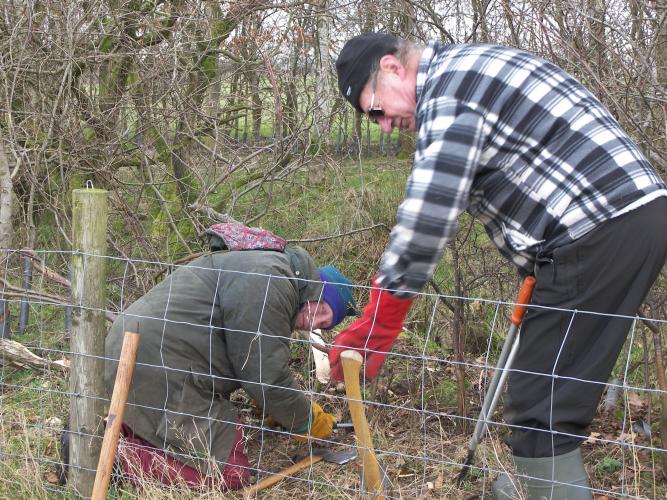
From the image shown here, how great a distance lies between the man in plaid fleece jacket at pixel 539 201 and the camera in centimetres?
260

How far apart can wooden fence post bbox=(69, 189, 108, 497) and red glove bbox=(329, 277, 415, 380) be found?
1076 millimetres

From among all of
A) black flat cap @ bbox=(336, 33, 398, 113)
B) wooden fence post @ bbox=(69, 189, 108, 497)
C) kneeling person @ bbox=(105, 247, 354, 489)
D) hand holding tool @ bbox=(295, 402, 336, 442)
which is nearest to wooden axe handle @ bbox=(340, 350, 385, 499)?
kneeling person @ bbox=(105, 247, 354, 489)

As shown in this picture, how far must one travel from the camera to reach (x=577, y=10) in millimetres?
4008

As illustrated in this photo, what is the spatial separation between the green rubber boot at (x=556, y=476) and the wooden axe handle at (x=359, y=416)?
2.01 feet

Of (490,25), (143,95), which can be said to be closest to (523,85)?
(490,25)

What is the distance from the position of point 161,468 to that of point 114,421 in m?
0.60

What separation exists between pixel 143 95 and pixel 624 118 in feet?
12.1

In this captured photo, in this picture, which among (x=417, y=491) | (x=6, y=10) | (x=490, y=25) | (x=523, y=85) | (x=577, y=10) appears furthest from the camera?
(x=6, y=10)

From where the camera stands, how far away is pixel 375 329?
314cm

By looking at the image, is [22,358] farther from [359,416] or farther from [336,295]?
[359,416]

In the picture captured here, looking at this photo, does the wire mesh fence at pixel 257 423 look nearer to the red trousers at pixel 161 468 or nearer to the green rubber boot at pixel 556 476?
the red trousers at pixel 161 468

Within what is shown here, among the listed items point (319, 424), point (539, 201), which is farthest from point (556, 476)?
point (319, 424)

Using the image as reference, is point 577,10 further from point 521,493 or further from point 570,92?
point 521,493

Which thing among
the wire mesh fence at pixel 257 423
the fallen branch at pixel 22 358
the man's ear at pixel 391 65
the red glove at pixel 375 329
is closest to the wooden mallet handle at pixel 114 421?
the wire mesh fence at pixel 257 423
